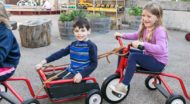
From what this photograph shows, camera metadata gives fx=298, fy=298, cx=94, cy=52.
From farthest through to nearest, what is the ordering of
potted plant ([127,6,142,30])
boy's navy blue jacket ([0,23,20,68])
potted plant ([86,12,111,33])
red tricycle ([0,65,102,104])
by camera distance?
potted plant ([127,6,142,30]) < potted plant ([86,12,111,33]) < red tricycle ([0,65,102,104]) < boy's navy blue jacket ([0,23,20,68])

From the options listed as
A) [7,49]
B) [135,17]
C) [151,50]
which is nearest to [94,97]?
[151,50]

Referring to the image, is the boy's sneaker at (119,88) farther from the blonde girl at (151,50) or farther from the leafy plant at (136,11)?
the leafy plant at (136,11)

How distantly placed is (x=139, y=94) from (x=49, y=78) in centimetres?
105

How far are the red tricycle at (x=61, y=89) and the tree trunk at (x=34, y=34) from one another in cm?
235

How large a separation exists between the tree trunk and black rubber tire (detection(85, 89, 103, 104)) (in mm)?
2669

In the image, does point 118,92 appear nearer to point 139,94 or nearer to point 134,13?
point 139,94

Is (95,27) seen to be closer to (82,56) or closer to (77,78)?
(82,56)

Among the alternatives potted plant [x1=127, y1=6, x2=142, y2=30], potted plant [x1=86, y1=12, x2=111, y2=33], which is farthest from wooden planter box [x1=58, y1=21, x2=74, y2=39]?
potted plant [x1=127, y1=6, x2=142, y2=30]

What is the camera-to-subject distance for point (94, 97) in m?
2.73

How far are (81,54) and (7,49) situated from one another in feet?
2.33

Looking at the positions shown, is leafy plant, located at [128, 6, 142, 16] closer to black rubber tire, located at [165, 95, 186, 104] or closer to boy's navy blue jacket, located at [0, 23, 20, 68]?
black rubber tire, located at [165, 95, 186, 104]

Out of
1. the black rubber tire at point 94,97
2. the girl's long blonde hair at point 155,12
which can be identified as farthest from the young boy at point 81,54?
the girl's long blonde hair at point 155,12

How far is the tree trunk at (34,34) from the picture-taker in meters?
5.10

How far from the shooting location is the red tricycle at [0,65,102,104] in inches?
102
